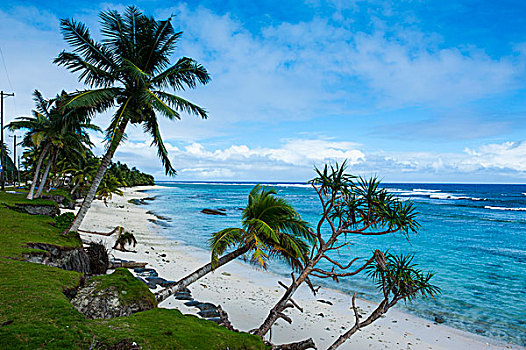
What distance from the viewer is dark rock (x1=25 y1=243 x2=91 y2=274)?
883cm

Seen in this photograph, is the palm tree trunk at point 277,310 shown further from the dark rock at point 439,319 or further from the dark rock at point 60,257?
the dark rock at point 439,319

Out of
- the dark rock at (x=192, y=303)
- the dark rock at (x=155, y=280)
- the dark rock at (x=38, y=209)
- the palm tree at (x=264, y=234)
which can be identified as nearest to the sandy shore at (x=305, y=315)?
the dark rock at (x=192, y=303)

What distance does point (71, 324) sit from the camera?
4.75 meters

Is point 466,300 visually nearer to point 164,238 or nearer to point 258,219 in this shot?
point 258,219

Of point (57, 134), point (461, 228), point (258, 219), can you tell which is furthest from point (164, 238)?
point (461, 228)

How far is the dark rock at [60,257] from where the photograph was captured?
29.0ft

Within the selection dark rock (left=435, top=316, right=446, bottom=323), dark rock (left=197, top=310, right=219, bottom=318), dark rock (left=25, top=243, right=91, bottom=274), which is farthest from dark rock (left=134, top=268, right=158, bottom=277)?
dark rock (left=435, top=316, right=446, bottom=323)

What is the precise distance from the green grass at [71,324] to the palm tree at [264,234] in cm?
177

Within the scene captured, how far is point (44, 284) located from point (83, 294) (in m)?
0.77

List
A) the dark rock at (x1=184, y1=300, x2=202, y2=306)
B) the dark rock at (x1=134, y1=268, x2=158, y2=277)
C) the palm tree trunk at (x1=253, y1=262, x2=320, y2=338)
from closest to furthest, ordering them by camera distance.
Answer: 1. the palm tree trunk at (x1=253, y1=262, x2=320, y2=338)
2. the dark rock at (x1=184, y1=300, x2=202, y2=306)
3. the dark rock at (x1=134, y1=268, x2=158, y2=277)

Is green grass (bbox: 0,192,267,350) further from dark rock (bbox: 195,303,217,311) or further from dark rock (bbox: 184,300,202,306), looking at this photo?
dark rock (bbox: 184,300,202,306)

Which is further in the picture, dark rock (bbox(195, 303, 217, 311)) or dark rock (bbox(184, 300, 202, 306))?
dark rock (bbox(184, 300, 202, 306))

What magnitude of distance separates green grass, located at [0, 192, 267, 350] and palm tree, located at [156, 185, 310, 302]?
177 centimetres

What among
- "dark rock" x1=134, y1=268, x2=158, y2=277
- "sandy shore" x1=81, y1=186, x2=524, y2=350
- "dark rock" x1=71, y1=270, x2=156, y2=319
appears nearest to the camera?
"dark rock" x1=71, y1=270, x2=156, y2=319
